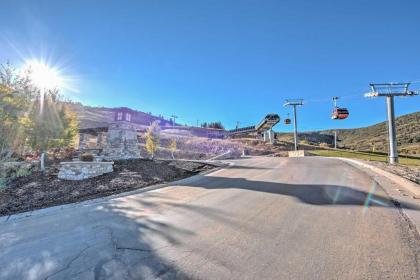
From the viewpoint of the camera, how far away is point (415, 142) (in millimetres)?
65688

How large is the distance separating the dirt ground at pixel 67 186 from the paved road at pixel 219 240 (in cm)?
134

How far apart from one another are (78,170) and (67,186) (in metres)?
1.43

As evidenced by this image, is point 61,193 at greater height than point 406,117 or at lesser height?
lesser

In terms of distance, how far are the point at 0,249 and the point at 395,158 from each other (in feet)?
77.3

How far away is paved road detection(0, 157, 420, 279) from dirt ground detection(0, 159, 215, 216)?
4.40ft

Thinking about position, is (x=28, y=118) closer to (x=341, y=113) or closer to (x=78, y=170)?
(x=78, y=170)

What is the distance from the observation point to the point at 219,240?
4.13m

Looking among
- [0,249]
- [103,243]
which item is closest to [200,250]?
[103,243]

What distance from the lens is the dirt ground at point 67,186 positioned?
748 centimetres

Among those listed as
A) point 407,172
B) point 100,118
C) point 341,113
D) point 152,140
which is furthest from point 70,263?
point 100,118

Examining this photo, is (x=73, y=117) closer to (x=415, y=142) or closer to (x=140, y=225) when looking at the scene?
(x=140, y=225)

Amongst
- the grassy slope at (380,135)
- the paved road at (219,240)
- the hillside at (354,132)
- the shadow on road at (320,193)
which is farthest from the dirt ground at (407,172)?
the grassy slope at (380,135)

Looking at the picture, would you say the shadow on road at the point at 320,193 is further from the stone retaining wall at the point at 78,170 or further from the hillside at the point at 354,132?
the hillside at the point at 354,132

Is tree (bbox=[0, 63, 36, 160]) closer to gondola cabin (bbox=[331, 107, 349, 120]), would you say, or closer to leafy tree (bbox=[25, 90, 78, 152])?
leafy tree (bbox=[25, 90, 78, 152])
